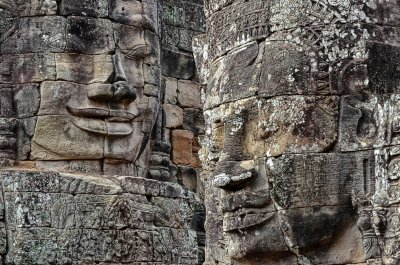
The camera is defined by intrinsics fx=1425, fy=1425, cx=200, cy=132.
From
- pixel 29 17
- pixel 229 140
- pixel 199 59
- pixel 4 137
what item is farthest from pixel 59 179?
pixel 229 140

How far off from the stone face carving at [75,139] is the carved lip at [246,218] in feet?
21.6

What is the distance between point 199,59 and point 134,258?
5989mm

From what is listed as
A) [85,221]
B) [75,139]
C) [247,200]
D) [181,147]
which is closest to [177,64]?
[181,147]

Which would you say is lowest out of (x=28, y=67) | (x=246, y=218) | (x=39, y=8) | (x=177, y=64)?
(x=246, y=218)

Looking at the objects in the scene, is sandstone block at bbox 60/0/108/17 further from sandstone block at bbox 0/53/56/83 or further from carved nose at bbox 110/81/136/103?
carved nose at bbox 110/81/136/103

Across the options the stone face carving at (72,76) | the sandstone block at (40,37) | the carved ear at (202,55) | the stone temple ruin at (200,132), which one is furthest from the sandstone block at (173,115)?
the carved ear at (202,55)

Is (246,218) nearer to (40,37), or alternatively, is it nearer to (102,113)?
(102,113)

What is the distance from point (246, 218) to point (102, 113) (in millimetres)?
7141

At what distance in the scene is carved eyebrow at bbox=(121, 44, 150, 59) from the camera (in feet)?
53.1

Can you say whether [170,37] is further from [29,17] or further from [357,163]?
[357,163]

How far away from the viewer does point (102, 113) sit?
15805mm

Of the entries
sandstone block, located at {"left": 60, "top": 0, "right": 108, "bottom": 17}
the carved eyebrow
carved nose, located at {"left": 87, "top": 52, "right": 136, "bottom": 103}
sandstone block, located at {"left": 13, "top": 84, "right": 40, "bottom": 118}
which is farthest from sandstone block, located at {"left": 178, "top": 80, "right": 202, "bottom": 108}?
sandstone block, located at {"left": 13, "top": 84, "right": 40, "bottom": 118}

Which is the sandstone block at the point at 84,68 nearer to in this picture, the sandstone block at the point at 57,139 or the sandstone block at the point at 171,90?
the sandstone block at the point at 57,139

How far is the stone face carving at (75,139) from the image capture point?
15.3 meters
